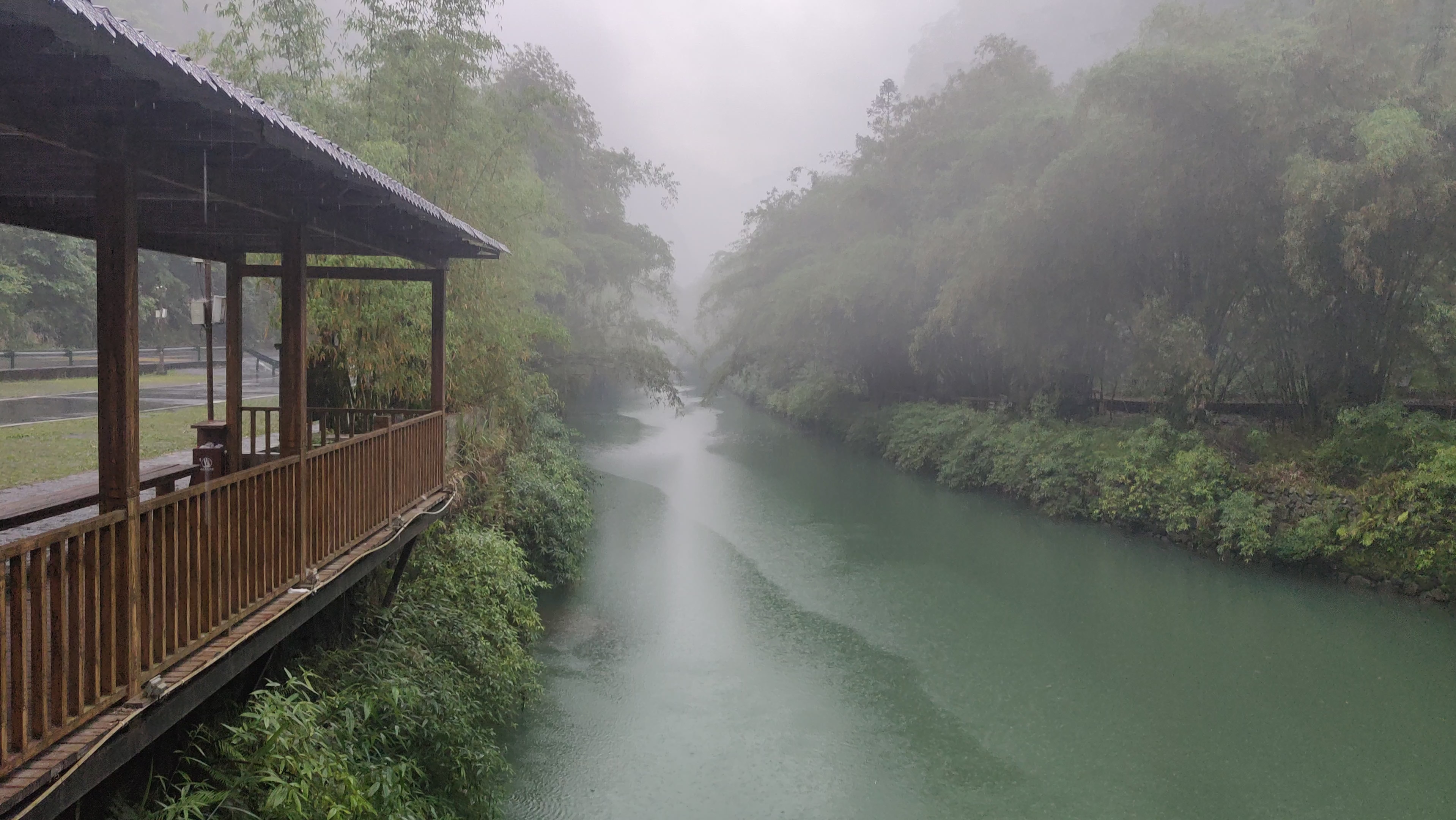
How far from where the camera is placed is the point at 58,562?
2643 mm

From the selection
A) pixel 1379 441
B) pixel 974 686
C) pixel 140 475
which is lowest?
pixel 974 686

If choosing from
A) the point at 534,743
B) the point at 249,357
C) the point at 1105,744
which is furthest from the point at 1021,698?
the point at 249,357

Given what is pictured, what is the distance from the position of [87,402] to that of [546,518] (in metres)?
8.83

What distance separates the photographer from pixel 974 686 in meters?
8.05

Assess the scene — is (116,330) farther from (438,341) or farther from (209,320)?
(209,320)

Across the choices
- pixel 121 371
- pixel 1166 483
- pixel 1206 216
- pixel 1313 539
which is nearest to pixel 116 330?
pixel 121 371

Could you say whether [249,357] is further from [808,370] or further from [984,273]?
[984,273]

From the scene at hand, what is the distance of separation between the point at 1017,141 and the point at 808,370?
13.3 metres

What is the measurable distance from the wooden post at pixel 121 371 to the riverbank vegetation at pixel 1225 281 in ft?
36.1

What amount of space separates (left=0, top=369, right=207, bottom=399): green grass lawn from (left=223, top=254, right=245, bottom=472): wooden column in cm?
1045

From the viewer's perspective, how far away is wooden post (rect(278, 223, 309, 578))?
4168 millimetres

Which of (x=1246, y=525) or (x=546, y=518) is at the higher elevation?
(x=1246, y=525)

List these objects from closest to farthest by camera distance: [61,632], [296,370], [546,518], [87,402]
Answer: [61,632] < [296,370] < [546,518] < [87,402]

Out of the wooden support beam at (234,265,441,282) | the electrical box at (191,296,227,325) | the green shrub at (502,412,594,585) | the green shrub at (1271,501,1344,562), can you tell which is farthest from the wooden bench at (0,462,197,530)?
the green shrub at (1271,501,1344,562)
